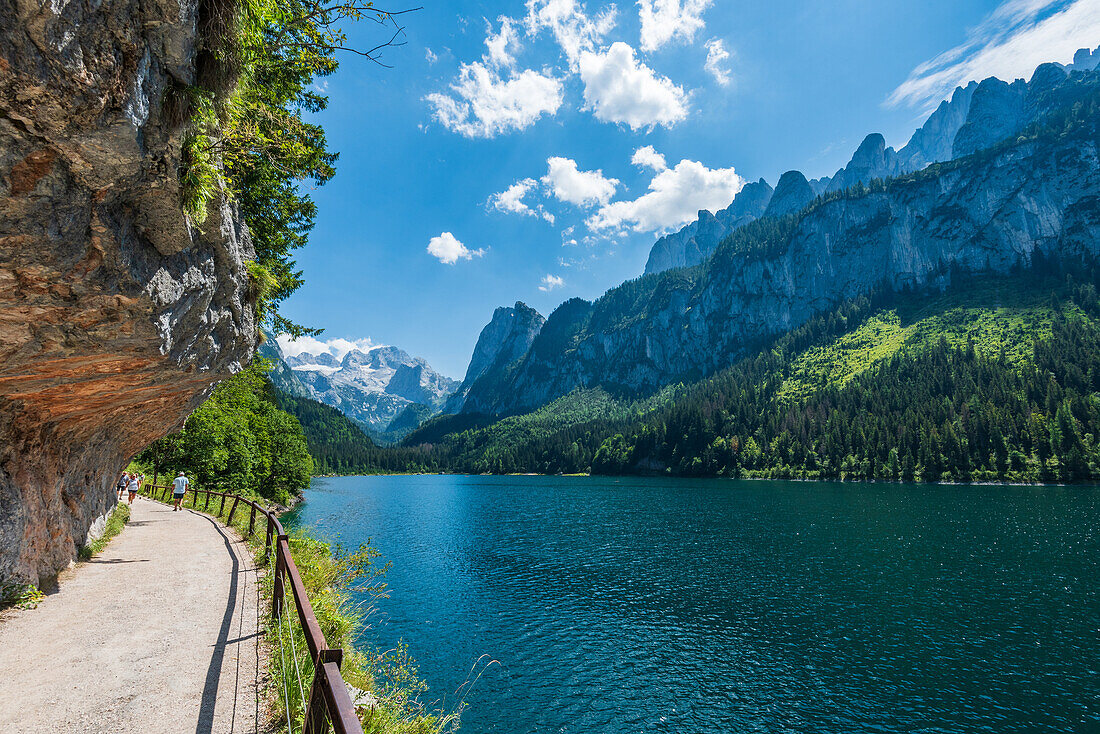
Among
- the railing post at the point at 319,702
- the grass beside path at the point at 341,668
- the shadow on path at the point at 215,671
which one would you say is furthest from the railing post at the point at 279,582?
the railing post at the point at 319,702

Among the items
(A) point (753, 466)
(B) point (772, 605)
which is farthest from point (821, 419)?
(B) point (772, 605)

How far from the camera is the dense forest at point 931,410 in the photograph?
99062mm

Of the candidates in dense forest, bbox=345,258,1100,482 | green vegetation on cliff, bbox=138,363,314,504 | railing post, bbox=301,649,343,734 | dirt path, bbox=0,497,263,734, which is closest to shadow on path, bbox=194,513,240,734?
dirt path, bbox=0,497,263,734

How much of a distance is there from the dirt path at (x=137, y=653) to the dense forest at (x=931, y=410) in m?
127

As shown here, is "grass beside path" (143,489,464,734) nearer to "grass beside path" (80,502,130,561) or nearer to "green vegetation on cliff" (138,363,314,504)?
"grass beside path" (80,502,130,561)

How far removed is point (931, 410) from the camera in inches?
4599

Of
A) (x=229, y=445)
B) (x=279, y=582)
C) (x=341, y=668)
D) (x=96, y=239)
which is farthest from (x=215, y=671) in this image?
(x=229, y=445)

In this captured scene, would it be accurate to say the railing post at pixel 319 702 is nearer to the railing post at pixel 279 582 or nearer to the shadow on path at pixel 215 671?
the shadow on path at pixel 215 671

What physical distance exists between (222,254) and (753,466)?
488ft

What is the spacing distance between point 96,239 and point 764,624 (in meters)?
30.8

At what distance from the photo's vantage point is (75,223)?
5141mm

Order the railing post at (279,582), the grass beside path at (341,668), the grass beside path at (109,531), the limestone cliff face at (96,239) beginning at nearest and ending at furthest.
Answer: the limestone cliff face at (96,239) < the grass beside path at (341,668) < the railing post at (279,582) < the grass beside path at (109,531)

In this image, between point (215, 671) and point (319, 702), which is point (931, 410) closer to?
point (215, 671)

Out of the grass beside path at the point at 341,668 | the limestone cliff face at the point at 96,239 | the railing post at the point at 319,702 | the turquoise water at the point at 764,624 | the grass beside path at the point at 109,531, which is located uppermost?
the limestone cliff face at the point at 96,239
